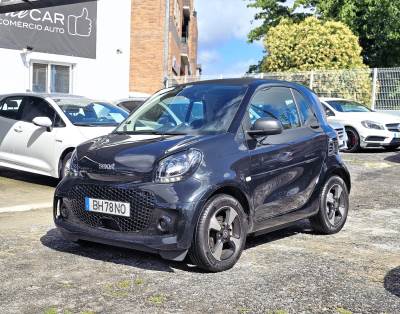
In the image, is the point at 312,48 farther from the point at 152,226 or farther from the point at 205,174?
the point at 152,226

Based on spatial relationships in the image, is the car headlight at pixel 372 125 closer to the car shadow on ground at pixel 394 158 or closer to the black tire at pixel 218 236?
the car shadow on ground at pixel 394 158

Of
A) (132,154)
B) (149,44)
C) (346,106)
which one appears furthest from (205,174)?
(149,44)

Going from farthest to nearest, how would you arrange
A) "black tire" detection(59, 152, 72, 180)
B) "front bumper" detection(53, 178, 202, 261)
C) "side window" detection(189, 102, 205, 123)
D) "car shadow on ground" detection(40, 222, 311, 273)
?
"black tire" detection(59, 152, 72, 180), "side window" detection(189, 102, 205, 123), "car shadow on ground" detection(40, 222, 311, 273), "front bumper" detection(53, 178, 202, 261)

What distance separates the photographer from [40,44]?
18672 millimetres

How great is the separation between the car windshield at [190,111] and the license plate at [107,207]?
94 cm

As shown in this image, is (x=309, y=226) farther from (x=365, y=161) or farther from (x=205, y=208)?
(x=365, y=161)

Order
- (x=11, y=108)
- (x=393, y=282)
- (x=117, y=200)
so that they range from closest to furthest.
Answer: (x=393, y=282), (x=117, y=200), (x=11, y=108)

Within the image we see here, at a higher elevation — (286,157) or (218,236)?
(286,157)

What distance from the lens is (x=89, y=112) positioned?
9.86 m

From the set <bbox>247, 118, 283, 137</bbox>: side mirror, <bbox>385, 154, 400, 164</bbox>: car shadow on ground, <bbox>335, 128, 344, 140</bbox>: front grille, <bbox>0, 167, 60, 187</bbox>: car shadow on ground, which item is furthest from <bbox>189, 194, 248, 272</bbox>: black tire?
<bbox>385, 154, 400, 164</bbox>: car shadow on ground

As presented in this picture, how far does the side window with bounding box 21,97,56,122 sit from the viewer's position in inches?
383

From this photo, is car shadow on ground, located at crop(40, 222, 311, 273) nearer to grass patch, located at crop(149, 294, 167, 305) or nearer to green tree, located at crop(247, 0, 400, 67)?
grass patch, located at crop(149, 294, 167, 305)

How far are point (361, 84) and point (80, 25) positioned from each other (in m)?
9.48

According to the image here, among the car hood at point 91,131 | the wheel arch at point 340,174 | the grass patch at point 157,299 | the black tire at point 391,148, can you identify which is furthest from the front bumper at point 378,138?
the grass patch at point 157,299
